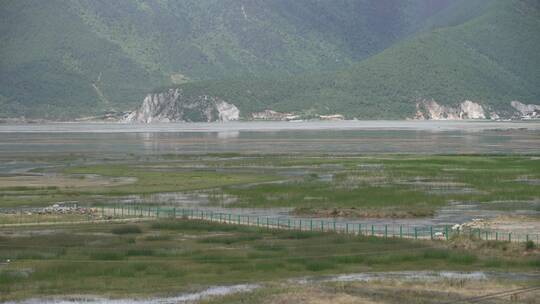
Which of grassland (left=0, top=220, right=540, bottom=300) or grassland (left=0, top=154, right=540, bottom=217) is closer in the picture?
grassland (left=0, top=220, right=540, bottom=300)

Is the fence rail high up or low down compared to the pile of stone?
down

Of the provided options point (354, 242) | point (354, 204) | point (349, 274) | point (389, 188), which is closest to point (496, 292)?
point (349, 274)

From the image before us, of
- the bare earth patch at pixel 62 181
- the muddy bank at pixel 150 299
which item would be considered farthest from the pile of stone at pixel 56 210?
the muddy bank at pixel 150 299

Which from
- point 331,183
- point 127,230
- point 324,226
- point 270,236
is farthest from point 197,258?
point 331,183

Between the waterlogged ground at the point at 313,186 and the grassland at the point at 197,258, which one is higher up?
the waterlogged ground at the point at 313,186

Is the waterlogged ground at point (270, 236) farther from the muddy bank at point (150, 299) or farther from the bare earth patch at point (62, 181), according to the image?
the bare earth patch at point (62, 181)

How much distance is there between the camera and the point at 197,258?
5022 cm

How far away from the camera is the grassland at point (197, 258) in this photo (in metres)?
44.5

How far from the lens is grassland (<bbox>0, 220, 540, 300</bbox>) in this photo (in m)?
44.5

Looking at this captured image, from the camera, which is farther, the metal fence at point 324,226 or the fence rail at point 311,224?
the fence rail at point 311,224

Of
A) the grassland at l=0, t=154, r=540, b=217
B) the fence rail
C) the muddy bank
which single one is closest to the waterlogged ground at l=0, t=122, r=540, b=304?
the muddy bank

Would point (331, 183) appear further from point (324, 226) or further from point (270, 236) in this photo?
point (270, 236)

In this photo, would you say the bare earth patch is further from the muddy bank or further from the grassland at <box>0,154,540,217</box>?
the muddy bank

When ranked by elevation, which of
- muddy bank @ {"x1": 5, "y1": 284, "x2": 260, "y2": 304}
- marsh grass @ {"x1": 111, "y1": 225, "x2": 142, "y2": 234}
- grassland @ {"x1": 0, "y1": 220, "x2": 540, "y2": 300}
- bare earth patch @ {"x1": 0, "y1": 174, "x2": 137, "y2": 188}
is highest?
bare earth patch @ {"x1": 0, "y1": 174, "x2": 137, "y2": 188}
